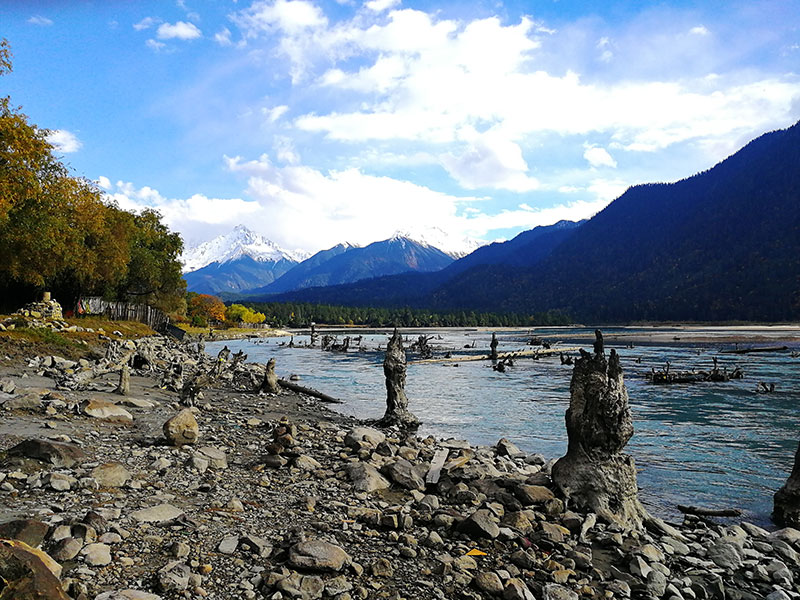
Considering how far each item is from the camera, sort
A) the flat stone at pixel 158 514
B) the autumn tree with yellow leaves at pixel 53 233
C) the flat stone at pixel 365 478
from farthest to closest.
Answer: the autumn tree with yellow leaves at pixel 53 233 → the flat stone at pixel 365 478 → the flat stone at pixel 158 514

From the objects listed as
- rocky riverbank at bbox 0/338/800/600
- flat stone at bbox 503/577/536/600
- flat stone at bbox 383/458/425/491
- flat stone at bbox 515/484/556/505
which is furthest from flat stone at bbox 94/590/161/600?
flat stone at bbox 515/484/556/505

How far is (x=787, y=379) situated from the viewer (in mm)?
43375

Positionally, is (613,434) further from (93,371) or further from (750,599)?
(93,371)

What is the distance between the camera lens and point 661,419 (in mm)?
26922

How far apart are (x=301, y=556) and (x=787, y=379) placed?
168 ft

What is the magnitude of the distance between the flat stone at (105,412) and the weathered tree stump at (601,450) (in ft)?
39.5

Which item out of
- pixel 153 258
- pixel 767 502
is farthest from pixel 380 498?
pixel 153 258

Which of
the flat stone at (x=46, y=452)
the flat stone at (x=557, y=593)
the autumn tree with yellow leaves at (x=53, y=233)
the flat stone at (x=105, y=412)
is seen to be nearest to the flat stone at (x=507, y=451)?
the flat stone at (x=557, y=593)

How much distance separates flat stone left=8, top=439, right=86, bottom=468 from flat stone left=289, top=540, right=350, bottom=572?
524 centimetres

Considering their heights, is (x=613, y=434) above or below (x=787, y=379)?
above

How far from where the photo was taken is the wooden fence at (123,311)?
A: 196 ft

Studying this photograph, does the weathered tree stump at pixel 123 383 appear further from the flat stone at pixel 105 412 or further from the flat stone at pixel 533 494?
the flat stone at pixel 533 494

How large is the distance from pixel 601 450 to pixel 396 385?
40.8 feet

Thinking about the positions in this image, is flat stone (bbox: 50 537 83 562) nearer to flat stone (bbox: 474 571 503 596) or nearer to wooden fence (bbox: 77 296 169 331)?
flat stone (bbox: 474 571 503 596)
